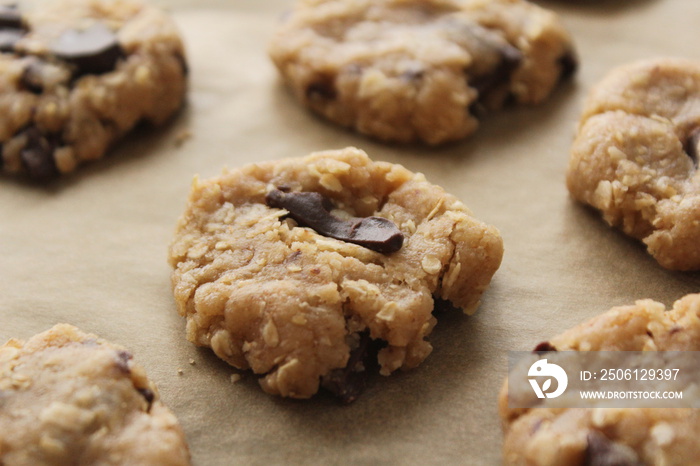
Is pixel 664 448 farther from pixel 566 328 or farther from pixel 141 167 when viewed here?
pixel 141 167

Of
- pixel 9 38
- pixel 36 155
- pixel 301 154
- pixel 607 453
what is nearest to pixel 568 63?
pixel 301 154

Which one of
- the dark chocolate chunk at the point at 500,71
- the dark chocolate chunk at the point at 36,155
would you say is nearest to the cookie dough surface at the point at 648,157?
the dark chocolate chunk at the point at 500,71

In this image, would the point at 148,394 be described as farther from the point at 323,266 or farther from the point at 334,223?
the point at 334,223

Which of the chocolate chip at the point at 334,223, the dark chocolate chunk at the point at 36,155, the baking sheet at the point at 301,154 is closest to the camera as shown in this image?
the baking sheet at the point at 301,154

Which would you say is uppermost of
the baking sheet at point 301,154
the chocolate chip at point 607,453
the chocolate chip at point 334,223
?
the chocolate chip at point 334,223

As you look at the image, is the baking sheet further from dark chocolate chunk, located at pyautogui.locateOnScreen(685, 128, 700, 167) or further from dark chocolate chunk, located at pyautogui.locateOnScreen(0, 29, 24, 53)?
dark chocolate chunk, located at pyautogui.locateOnScreen(0, 29, 24, 53)

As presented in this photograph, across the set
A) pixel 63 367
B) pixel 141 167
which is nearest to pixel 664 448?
pixel 63 367

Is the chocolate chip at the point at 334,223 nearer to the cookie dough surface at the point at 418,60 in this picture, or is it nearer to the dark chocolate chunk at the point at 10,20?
the cookie dough surface at the point at 418,60
